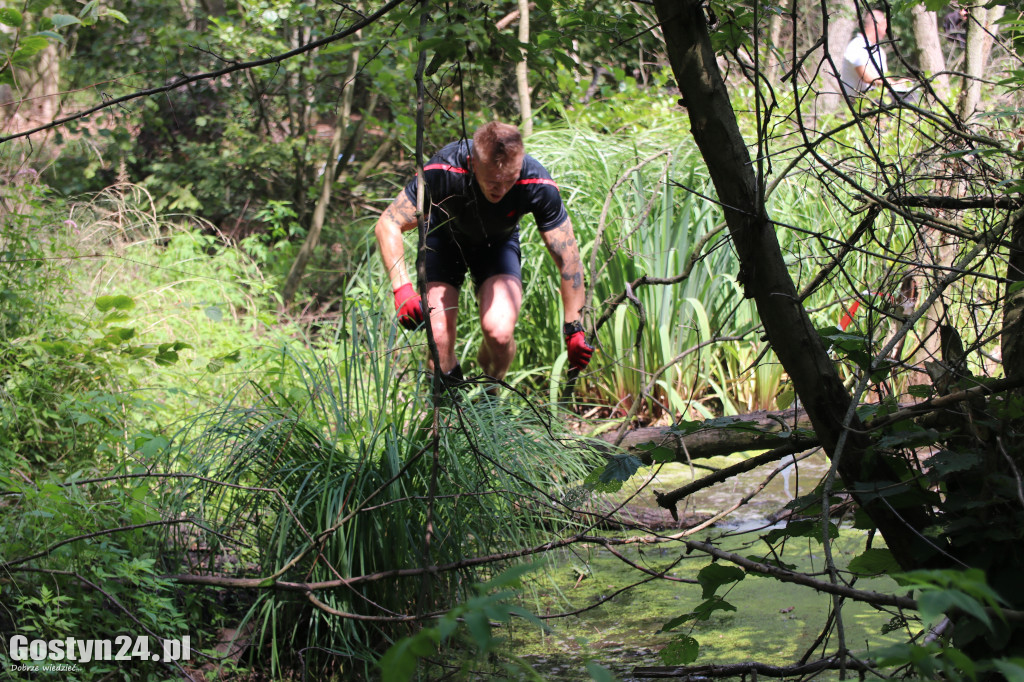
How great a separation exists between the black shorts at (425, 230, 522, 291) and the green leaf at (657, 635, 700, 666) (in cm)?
291

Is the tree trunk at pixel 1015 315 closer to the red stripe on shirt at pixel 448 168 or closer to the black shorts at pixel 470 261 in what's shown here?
the red stripe on shirt at pixel 448 168

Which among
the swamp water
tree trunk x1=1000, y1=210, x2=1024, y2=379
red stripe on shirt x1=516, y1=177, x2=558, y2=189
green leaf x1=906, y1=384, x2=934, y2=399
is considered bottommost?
the swamp water

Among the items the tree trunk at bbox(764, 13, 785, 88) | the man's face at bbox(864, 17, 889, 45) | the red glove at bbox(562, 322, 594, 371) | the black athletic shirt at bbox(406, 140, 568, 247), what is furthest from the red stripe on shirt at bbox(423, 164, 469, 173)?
the man's face at bbox(864, 17, 889, 45)

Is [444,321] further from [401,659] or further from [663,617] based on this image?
[401,659]

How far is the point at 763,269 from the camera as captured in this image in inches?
56.4

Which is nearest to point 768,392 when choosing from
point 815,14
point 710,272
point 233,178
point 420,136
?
point 710,272

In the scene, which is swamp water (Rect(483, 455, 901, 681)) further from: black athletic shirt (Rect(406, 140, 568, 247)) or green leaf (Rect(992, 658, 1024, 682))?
black athletic shirt (Rect(406, 140, 568, 247))

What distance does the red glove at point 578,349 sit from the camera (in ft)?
12.2

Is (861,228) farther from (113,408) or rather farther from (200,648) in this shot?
(113,408)

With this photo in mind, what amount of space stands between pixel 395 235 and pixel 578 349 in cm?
102

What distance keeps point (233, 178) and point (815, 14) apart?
26.7ft

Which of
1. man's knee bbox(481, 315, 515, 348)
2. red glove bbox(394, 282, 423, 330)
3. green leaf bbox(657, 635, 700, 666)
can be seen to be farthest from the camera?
man's knee bbox(481, 315, 515, 348)
